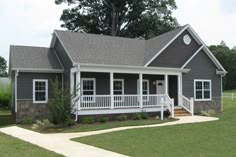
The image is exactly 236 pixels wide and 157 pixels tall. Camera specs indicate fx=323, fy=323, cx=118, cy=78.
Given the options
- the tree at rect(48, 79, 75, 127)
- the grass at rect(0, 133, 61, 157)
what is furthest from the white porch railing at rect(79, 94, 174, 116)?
the grass at rect(0, 133, 61, 157)

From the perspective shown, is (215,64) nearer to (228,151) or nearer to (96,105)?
(96,105)

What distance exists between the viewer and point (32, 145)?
11.4 m

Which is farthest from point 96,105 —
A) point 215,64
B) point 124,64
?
point 215,64

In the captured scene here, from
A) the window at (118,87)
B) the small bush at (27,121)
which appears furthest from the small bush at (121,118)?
the small bush at (27,121)

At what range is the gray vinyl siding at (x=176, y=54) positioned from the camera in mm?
22234

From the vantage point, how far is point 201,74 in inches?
927

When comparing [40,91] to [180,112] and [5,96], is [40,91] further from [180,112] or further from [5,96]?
[5,96]

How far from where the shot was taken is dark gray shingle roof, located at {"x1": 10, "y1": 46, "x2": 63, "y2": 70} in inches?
809

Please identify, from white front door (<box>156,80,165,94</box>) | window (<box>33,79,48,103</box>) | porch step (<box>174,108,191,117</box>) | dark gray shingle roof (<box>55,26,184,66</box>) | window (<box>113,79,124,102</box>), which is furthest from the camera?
white front door (<box>156,80,165,94</box>)

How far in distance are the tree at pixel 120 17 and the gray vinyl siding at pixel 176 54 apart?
17910 millimetres

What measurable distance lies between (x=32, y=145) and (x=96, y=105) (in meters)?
8.52

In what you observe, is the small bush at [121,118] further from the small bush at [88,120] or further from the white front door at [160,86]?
the white front door at [160,86]

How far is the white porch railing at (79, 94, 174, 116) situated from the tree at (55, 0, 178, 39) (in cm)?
2110

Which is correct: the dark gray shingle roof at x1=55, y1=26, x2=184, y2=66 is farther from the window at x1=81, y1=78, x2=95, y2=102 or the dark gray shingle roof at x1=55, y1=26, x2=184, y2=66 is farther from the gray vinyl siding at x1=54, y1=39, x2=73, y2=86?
the window at x1=81, y1=78, x2=95, y2=102
